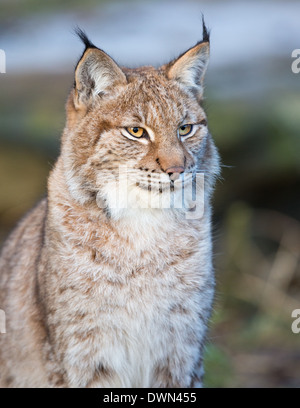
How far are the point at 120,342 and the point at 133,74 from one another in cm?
171

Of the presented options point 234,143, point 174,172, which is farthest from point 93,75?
point 234,143

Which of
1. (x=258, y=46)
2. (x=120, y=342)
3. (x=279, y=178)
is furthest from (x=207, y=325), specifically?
(x=258, y=46)

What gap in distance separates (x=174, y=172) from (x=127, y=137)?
0.38 meters

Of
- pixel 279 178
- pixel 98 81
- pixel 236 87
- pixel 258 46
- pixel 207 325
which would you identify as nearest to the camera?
pixel 98 81

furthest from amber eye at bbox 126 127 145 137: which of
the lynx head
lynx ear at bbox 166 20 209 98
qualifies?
lynx ear at bbox 166 20 209 98

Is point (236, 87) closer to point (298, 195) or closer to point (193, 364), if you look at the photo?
point (298, 195)

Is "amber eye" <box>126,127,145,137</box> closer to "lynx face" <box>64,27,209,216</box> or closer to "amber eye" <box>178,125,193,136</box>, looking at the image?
"lynx face" <box>64,27,209,216</box>

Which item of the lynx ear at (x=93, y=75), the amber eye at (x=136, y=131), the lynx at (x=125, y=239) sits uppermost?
the lynx ear at (x=93, y=75)

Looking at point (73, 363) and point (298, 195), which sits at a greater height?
point (298, 195)

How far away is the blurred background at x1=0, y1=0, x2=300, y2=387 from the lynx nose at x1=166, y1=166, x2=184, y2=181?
2248mm

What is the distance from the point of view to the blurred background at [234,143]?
7297mm

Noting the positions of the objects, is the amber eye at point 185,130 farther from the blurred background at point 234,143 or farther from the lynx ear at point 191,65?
the blurred background at point 234,143

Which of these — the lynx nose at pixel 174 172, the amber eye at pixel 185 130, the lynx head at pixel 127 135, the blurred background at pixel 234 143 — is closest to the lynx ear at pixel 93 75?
the lynx head at pixel 127 135

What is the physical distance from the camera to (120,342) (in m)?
4.53
